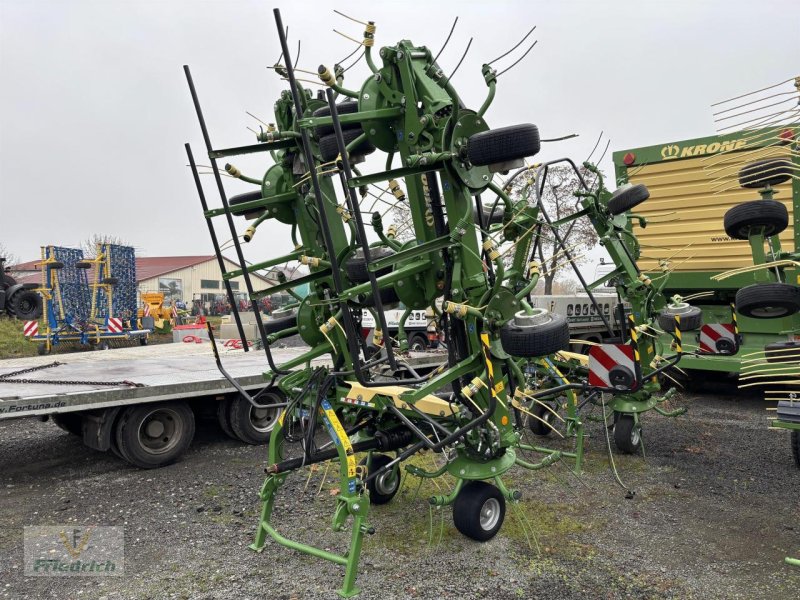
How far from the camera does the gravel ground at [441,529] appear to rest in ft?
11.5

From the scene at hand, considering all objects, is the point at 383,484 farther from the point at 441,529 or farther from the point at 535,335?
the point at 535,335

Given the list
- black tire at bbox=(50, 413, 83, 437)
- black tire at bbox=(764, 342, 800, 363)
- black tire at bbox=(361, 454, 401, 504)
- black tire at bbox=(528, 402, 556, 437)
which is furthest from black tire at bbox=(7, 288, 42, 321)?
black tire at bbox=(764, 342, 800, 363)

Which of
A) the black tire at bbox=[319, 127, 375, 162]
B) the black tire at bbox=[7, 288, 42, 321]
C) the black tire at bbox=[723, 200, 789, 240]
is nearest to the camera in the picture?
the black tire at bbox=[723, 200, 789, 240]

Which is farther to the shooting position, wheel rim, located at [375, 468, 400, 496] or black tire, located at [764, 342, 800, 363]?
wheel rim, located at [375, 468, 400, 496]

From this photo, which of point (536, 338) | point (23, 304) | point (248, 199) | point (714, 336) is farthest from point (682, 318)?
point (23, 304)

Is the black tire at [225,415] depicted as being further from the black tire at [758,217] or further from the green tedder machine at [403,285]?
the black tire at [758,217]

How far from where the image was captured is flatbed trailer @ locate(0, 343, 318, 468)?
520cm

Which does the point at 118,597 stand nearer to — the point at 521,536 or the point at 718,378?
the point at 521,536

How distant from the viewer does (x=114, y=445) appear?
564cm

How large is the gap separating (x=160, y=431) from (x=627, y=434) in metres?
4.61

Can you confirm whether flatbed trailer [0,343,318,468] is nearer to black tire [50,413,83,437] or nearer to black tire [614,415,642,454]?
black tire [50,413,83,437]

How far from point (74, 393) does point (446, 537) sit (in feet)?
11.0

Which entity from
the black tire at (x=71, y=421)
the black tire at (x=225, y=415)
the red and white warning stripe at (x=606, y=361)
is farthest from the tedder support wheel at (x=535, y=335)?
the black tire at (x=71, y=421)

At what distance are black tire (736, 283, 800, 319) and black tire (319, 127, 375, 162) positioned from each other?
253cm
